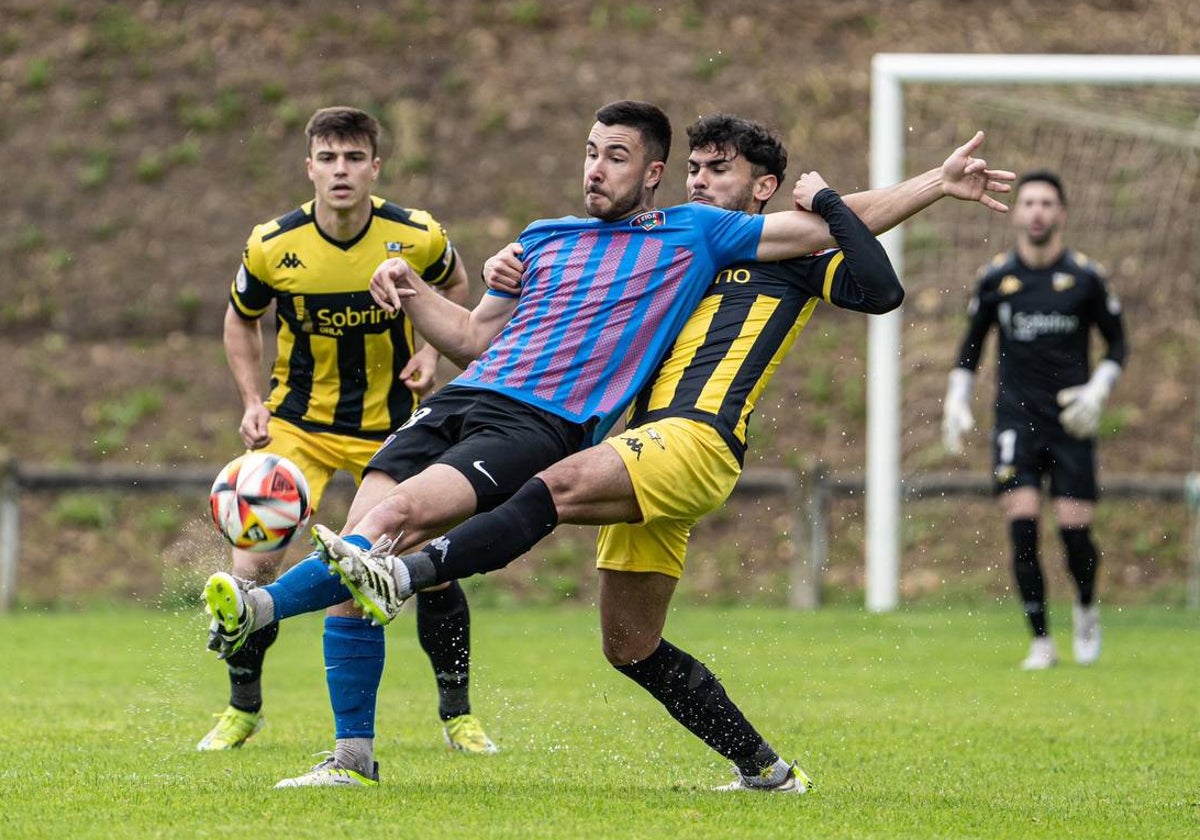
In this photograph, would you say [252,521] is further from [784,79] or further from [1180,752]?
[784,79]

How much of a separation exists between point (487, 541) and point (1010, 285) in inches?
260

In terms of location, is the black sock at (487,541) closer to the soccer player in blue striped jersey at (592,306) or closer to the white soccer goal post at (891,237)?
the soccer player in blue striped jersey at (592,306)

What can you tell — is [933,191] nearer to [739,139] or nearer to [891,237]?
[739,139]

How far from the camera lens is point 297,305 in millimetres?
7359

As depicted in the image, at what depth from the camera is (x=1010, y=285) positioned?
10930 mm

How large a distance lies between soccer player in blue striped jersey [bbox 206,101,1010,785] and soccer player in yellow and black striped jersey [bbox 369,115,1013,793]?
73 mm

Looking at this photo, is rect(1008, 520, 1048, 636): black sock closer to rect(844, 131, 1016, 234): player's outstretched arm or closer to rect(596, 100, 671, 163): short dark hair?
rect(844, 131, 1016, 234): player's outstretched arm

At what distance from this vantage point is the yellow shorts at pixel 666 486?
534 centimetres

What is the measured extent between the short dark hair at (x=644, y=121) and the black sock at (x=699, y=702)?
5.36ft

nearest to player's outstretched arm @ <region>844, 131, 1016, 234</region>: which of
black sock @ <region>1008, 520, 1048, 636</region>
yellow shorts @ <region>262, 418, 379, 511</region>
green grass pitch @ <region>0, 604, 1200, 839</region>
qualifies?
green grass pitch @ <region>0, 604, 1200, 839</region>

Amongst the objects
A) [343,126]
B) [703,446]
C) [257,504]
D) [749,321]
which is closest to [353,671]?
[257,504]

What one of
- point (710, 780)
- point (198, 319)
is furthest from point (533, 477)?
point (198, 319)

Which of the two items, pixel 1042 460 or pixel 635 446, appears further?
pixel 1042 460

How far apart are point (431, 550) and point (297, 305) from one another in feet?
8.36
